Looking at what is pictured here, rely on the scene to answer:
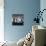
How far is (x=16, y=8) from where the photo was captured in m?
5.53

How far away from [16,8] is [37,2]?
36.0 inches

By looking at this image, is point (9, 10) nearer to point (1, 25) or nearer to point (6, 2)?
point (6, 2)

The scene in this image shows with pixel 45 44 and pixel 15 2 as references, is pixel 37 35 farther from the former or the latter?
pixel 15 2

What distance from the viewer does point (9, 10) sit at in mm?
5512

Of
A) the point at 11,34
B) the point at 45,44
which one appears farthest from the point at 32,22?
the point at 45,44

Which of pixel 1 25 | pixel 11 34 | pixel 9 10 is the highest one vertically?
pixel 9 10

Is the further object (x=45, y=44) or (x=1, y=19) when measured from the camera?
(x=1, y=19)

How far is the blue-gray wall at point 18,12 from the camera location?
550cm

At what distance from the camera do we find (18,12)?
Result: 5.54 m

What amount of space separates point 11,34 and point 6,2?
135 cm

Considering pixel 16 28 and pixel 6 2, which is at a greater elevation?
pixel 6 2

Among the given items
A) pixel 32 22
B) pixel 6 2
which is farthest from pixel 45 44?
pixel 6 2

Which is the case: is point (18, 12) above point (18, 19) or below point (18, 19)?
above

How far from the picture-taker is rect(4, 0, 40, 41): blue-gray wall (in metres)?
5.50
